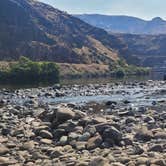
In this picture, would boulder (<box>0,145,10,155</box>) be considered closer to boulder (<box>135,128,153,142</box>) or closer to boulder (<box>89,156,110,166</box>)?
boulder (<box>89,156,110,166</box>)

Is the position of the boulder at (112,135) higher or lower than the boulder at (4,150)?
higher

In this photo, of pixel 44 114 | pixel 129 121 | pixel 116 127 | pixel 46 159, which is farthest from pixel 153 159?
pixel 44 114

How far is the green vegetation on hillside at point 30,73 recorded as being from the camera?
549ft

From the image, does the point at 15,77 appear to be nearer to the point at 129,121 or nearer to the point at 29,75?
the point at 29,75

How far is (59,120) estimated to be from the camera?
1446 inches

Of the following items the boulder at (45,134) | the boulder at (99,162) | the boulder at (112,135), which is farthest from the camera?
the boulder at (45,134)

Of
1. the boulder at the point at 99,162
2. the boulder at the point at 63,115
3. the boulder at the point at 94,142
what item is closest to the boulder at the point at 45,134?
the boulder at the point at 63,115

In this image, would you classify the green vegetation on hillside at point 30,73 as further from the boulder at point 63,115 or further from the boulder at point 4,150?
the boulder at point 4,150

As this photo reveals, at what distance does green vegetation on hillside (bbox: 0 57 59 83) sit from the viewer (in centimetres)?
16725

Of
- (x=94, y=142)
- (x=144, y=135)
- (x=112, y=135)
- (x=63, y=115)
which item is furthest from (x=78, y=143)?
(x=63, y=115)

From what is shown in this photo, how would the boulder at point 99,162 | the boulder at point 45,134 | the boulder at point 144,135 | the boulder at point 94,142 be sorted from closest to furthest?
the boulder at point 99,162 < the boulder at point 94,142 < the boulder at point 144,135 < the boulder at point 45,134

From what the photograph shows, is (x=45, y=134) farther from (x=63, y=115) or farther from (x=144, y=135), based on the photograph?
(x=144, y=135)

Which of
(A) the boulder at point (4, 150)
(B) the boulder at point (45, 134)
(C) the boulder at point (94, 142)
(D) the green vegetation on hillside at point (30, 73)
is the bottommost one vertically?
(D) the green vegetation on hillside at point (30, 73)

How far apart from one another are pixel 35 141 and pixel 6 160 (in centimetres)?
605
